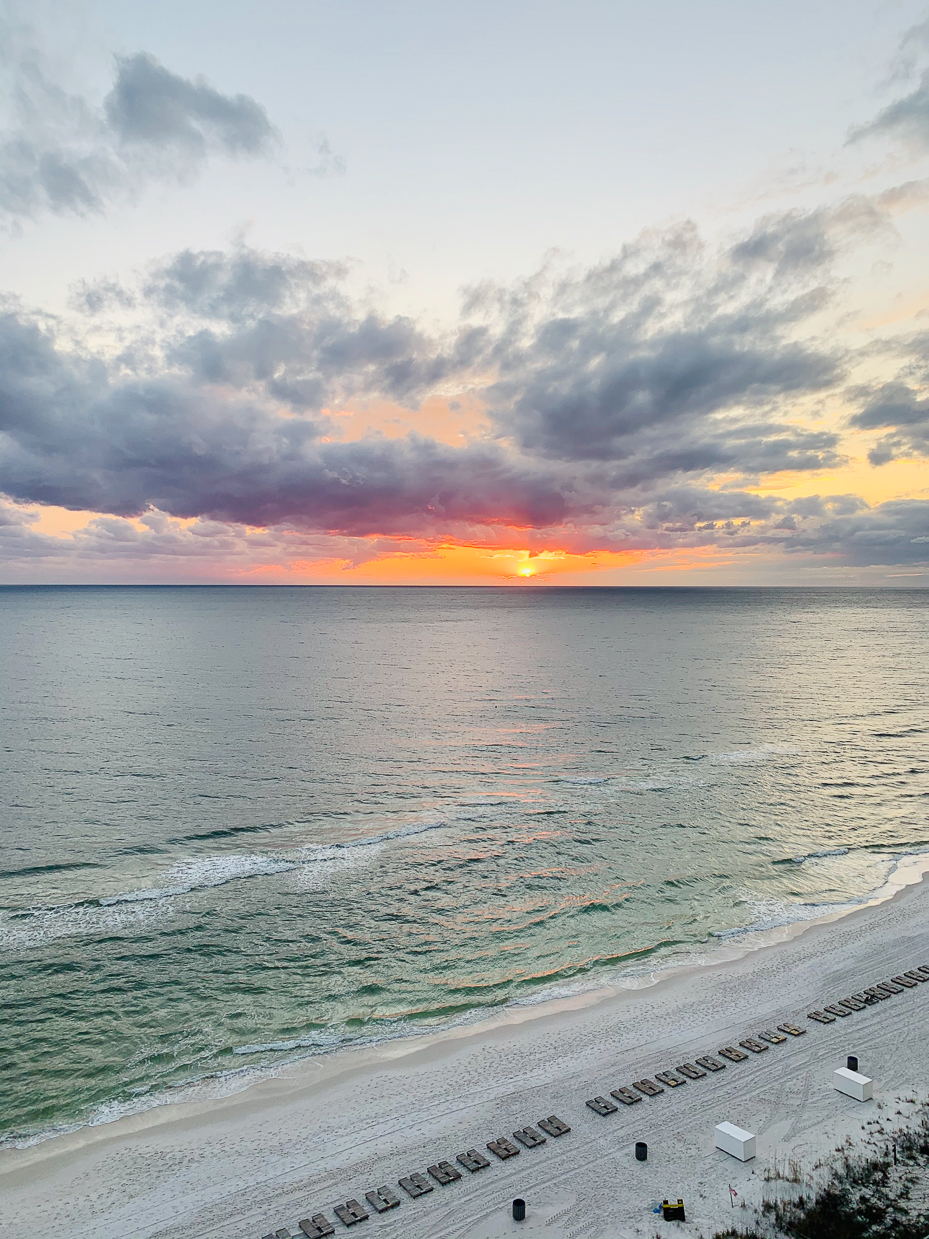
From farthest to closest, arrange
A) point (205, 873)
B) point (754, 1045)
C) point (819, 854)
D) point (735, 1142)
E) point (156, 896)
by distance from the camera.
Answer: point (819, 854) < point (205, 873) < point (156, 896) < point (754, 1045) < point (735, 1142)

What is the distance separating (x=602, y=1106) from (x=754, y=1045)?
7333mm

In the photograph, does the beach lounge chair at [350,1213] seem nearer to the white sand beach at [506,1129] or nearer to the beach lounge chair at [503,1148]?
the white sand beach at [506,1129]

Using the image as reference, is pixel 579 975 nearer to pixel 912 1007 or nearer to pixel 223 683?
pixel 912 1007

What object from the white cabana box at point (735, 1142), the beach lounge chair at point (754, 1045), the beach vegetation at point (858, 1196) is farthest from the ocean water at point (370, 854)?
the beach vegetation at point (858, 1196)

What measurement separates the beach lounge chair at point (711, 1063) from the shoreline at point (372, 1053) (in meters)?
5.17

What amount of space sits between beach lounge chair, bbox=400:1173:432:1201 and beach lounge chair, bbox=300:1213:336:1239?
2277 millimetres

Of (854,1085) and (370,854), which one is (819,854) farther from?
(370,854)

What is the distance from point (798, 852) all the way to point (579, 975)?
22512 millimetres

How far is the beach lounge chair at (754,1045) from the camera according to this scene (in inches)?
1025

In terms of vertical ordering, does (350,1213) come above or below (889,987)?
below

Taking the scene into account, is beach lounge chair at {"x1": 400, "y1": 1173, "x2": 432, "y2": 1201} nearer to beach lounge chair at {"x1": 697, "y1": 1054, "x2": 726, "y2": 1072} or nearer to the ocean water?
the ocean water

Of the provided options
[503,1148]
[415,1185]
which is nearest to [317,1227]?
[415,1185]

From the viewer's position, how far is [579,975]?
32844 millimetres

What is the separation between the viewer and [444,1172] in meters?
20.3
